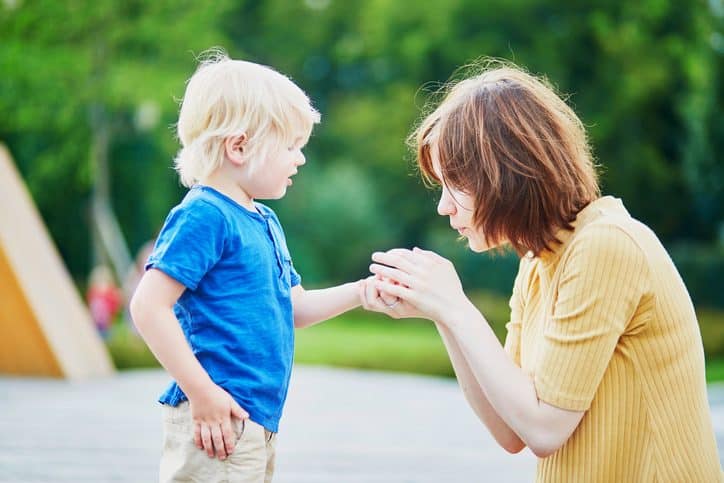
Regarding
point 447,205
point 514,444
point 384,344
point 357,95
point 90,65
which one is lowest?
point 384,344

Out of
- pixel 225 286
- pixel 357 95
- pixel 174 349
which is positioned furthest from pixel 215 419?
pixel 357 95

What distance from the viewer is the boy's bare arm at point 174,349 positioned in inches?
82.3

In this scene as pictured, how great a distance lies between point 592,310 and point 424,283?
0.39 meters

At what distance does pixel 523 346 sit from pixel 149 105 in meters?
13.5

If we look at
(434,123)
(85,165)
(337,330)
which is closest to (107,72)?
(85,165)

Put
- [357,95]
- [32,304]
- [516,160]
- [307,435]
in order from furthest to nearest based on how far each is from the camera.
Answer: [357,95] → [32,304] → [307,435] → [516,160]

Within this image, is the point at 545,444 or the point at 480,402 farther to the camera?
the point at 480,402

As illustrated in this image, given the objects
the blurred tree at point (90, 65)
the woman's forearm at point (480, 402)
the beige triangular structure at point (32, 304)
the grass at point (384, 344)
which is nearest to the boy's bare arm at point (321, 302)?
the woman's forearm at point (480, 402)

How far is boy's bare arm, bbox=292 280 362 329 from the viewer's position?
2.58 metres

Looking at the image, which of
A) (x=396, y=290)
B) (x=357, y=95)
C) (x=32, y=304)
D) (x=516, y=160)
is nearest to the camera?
(x=516, y=160)

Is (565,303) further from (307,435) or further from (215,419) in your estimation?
(307,435)

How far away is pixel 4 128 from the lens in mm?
17859

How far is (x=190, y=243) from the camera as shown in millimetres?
2139

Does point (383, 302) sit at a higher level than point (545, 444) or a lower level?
higher
